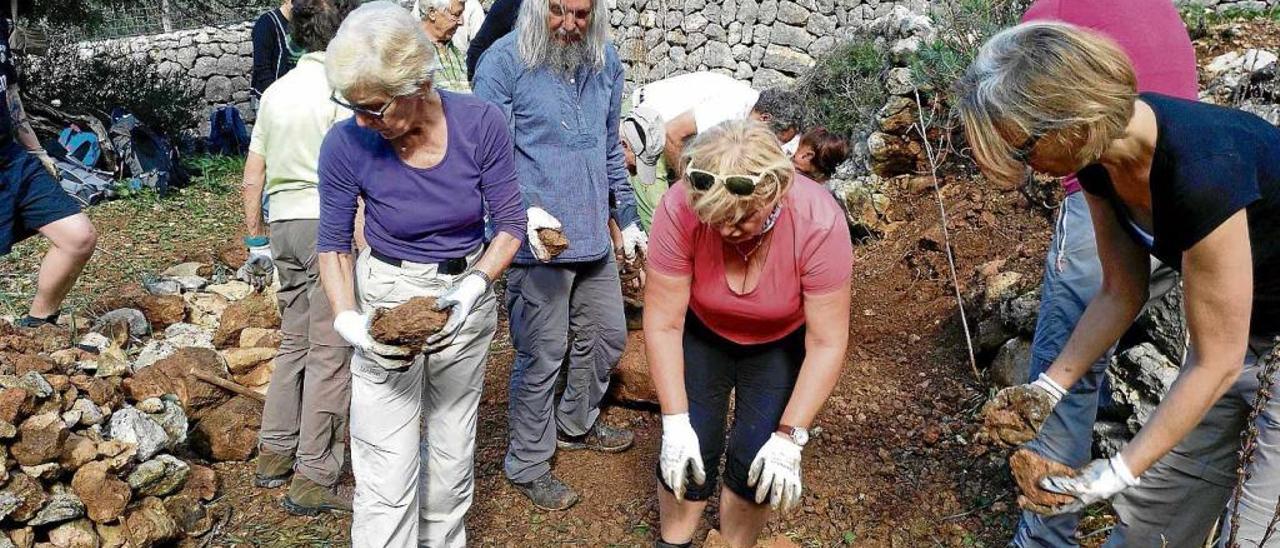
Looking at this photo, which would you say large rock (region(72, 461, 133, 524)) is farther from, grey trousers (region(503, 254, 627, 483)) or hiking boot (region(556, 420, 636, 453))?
hiking boot (region(556, 420, 636, 453))

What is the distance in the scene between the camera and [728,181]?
2170 millimetres

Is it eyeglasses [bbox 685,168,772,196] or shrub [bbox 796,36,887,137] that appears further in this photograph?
shrub [bbox 796,36,887,137]

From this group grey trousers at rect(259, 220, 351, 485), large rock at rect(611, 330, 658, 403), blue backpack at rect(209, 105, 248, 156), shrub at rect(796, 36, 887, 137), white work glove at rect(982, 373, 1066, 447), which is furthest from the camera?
blue backpack at rect(209, 105, 248, 156)

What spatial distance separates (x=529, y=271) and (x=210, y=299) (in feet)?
9.14

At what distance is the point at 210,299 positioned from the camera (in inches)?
208

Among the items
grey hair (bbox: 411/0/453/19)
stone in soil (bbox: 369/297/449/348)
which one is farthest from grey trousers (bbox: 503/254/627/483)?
grey hair (bbox: 411/0/453/19)

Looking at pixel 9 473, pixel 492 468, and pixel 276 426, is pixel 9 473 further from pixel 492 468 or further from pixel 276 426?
pixel 492 468

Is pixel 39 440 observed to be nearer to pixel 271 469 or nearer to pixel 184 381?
pixel 271 469

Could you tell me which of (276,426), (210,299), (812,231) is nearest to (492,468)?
(276,426)

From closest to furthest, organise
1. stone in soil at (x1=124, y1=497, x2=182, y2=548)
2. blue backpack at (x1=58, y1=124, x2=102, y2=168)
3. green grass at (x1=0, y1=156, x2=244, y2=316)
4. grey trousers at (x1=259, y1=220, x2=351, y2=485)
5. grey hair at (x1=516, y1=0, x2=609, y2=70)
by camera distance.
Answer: stone in soil at (x1=124, y1=497, x2=182, y2=548)
grey hair at (x1=516, y1=0, x2=609, y2=70)
grey trousers at (x1=259, y1=220, x2=351, y2=485)
green grass at (x1=0, y1=156, x2=244, y2=316)
blue backpack at (x1=58, y1=124, x2=102, y2=168)

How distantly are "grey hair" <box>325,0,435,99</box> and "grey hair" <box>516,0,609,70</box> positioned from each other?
96 centimetres

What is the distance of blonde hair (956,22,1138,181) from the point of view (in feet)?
5.67

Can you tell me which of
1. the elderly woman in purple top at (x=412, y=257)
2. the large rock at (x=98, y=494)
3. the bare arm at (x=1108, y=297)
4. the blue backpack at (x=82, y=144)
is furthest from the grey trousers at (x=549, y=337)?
the blue backpack at (x=82, y=144)

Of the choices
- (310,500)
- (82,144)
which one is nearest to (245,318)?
(310,500)
